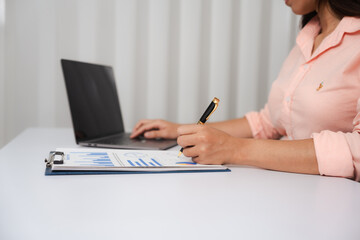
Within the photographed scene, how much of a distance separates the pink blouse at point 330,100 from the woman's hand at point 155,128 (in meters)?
0.33

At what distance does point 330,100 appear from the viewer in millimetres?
770

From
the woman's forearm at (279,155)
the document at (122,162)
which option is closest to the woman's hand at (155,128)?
the document at (122,162)

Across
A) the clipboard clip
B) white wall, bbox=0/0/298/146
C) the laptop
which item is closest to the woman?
the laptop

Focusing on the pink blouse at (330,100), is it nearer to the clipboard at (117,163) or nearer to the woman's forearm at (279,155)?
the woman's forearm at (279,155)

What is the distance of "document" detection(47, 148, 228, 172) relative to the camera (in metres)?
0.58

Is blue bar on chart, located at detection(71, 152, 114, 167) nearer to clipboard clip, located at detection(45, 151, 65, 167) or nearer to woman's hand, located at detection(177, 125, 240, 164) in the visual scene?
clipboard clip, located at detection(45, 151, 65, 167)

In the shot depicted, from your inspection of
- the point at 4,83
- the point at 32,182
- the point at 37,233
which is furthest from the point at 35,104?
the point at 37,233

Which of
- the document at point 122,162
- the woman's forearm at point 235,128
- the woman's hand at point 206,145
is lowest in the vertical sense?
the woman's forearm at point 235,128

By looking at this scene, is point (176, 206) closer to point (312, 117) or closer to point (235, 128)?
point (312, 117)

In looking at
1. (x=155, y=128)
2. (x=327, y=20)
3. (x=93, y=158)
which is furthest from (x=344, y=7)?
(x=93, y=158)

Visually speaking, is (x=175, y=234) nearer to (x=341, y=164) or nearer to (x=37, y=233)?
(x=37, y=233)

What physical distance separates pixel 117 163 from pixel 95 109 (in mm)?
479

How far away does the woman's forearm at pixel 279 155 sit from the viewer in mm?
652

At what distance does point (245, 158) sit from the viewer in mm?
682
